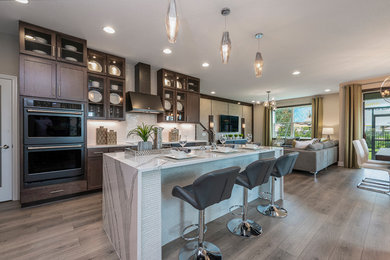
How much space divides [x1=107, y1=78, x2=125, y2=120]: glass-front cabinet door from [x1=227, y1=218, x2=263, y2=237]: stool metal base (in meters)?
2.95

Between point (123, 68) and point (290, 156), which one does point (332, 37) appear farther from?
point (123, 68)

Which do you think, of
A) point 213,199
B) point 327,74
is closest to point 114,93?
point 213,199

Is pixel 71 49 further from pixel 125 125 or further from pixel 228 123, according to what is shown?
pixel 228 123

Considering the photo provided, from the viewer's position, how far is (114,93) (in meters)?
3.68

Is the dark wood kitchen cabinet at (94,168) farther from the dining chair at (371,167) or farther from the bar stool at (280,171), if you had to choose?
the dining chair at (371,167)

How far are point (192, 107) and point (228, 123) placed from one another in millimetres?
3838

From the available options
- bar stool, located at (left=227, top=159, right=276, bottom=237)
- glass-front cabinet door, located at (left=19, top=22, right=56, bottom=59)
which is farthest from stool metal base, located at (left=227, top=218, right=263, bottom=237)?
glass-front cabinet door, located at (left=19, top=22, right=56, bottom=59)

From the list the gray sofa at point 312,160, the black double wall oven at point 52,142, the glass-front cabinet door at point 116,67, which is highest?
the glass-front cabinet door at point 116,67

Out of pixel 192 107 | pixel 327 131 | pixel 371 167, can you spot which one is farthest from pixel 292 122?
pixel 192 107

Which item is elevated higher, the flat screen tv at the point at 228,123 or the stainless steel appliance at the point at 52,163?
the flat screen tv at the point at 228,123

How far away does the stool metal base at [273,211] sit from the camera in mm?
2370

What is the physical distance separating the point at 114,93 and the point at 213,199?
326 centimetres

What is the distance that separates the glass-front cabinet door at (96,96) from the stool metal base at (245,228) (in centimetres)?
306

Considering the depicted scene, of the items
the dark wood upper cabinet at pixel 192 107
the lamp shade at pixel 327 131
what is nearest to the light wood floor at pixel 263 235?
the dark wood upper cabinet at pixel 192 107
